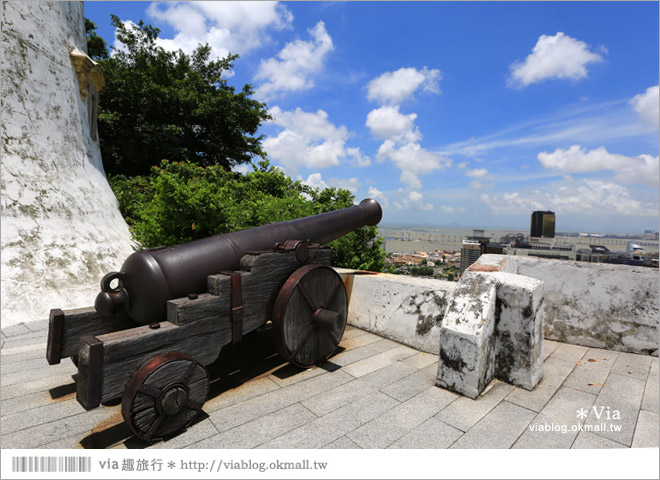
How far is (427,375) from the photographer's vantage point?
2.97 m

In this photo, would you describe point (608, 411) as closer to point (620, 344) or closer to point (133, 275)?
point (620, 344)

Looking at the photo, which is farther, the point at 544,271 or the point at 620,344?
the point at 544,271

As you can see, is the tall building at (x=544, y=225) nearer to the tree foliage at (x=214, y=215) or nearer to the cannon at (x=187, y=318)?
the tree foliage at (x=214, y=215)

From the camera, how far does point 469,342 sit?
2.58 metres

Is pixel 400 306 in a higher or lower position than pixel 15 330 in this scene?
higher

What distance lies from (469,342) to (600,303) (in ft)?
6.52

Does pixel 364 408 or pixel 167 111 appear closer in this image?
pixel 364 408

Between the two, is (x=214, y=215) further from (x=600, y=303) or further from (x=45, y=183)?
(x=600, y=303)

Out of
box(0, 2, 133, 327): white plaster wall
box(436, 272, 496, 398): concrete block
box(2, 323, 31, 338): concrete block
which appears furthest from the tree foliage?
box(436, 272, 496, 398): concrete block

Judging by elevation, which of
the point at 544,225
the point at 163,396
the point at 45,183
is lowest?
the point at 163,396

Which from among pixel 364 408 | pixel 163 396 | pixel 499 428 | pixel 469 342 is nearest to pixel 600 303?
pixel 469 342

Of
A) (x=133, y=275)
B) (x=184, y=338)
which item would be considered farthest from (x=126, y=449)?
(x=133, y=275)

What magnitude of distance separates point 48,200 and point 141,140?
11.6 metres

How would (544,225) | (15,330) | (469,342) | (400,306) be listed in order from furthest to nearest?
(544,225)
(15,330)
(400,306)
(469,342)
